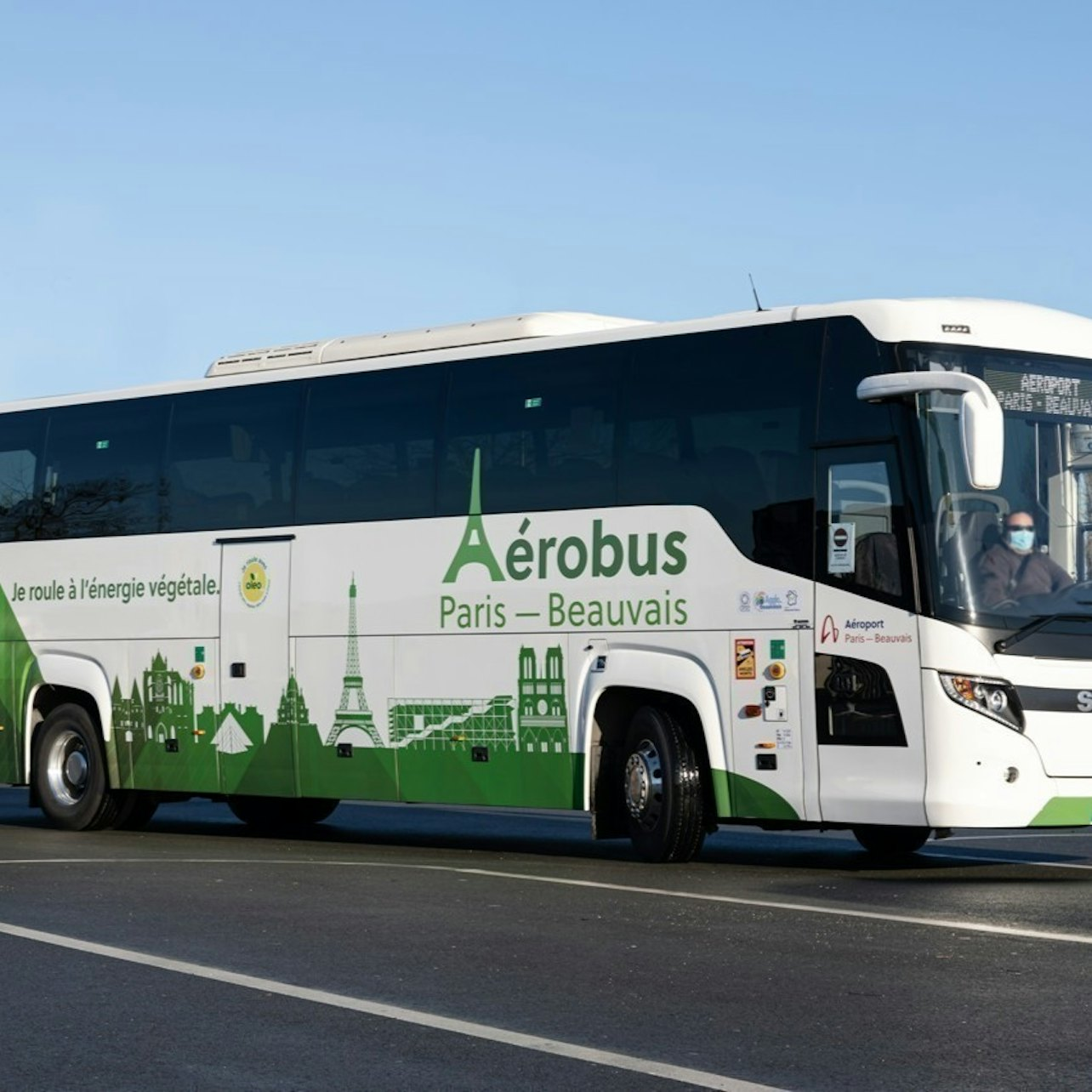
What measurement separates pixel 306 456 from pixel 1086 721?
6.71 meters

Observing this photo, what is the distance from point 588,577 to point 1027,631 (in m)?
3.29

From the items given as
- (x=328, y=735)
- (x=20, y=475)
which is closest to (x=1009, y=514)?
(x=328, y=735)

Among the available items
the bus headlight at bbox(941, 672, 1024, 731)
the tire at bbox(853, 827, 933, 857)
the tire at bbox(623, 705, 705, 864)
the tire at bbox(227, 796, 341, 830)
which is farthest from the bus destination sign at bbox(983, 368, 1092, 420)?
the tire at bbox(227, 796, 341, 830)

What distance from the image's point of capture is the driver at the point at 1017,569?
558 inches

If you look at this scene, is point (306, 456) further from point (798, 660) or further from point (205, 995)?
point (205, 995)

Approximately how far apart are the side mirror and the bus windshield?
0.59 ft

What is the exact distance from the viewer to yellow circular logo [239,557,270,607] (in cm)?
1833

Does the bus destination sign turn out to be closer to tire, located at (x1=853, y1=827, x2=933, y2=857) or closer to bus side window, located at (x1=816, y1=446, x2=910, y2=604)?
bus side window, located at (x1=816, y1=446, x2=910, y2=604)

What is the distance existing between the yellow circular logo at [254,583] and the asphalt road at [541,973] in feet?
8.26

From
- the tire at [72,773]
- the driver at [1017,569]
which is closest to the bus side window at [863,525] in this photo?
the driver at [1017,569]

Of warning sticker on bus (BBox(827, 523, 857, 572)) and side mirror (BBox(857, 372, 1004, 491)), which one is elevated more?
side mirror (BBox(857, 372, 1004, 491))

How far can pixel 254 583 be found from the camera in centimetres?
1842

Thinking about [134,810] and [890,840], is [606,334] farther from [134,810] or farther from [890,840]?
[134,810]

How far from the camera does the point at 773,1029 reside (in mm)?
8273
